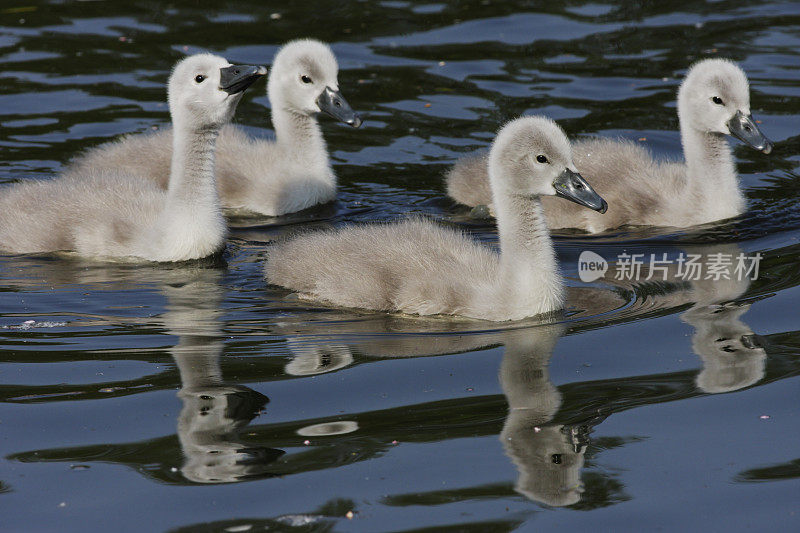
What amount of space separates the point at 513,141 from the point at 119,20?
8.05 m

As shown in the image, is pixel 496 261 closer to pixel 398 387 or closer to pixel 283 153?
pixel 398 387

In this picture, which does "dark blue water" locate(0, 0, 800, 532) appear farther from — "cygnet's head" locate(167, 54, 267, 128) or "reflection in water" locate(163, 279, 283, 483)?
"cygnet's head" locate(167, 54, 267, 128)

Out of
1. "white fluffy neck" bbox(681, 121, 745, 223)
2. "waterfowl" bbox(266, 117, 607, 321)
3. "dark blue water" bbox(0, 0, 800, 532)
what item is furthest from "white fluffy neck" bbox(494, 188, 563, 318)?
"white fluffy neck" bbox(681, 121, 745, 223)

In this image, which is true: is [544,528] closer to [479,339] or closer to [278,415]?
[278,415]

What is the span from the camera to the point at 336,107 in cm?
982

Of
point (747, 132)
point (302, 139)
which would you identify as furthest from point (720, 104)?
point (302, 139)

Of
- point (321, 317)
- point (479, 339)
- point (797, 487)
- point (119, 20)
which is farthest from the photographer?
point (119, 20)

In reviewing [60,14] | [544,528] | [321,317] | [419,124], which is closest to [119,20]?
[60,14]

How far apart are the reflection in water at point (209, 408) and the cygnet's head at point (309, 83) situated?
294 centimetres

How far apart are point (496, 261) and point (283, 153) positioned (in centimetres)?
318

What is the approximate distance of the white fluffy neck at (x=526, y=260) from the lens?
22.8ft

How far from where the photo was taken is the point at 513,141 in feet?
23.3

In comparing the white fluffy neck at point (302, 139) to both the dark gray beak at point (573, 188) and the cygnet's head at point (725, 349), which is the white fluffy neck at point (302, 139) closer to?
the dark gray beak at point (573, 188)

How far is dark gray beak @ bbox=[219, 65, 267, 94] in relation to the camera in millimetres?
8133
